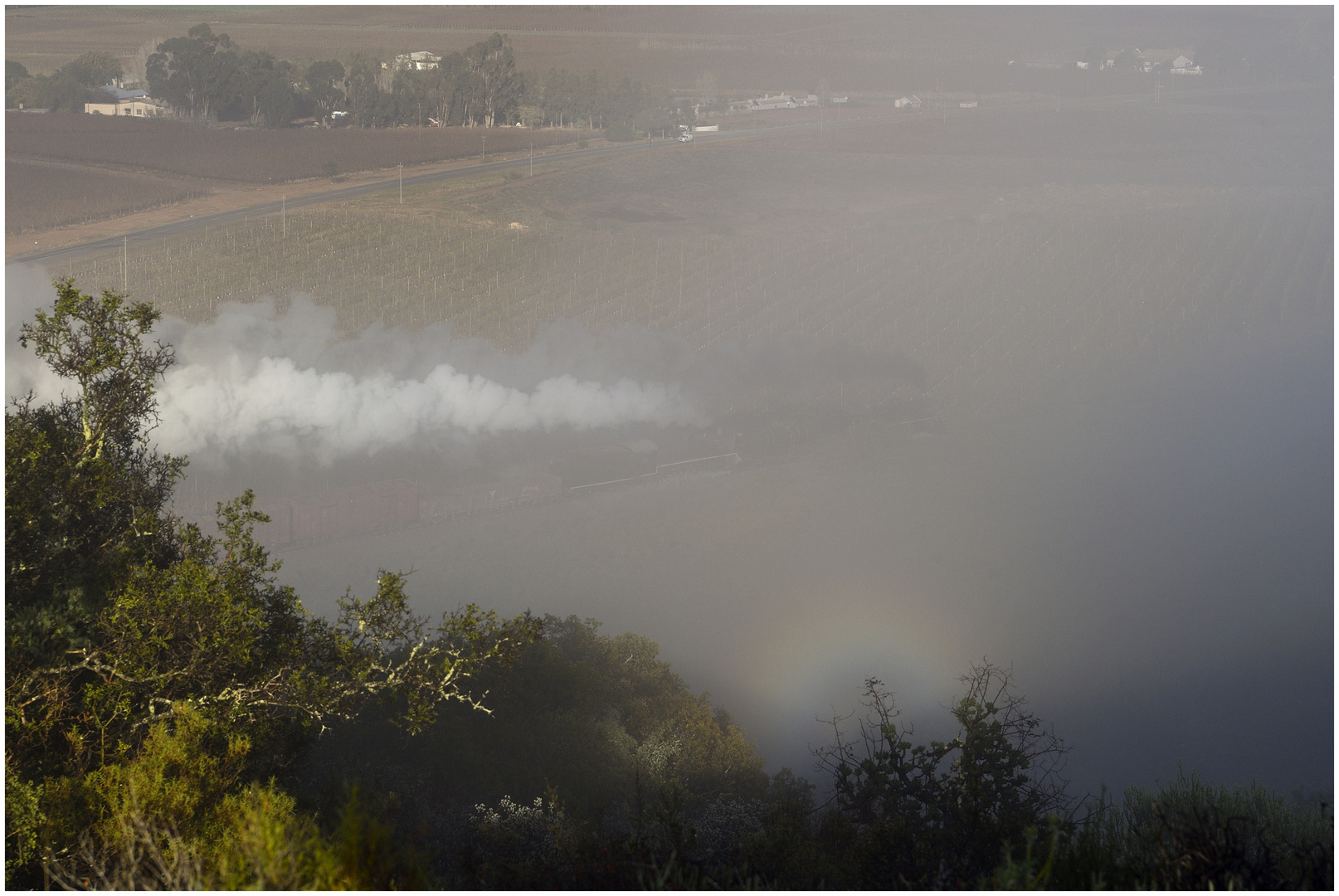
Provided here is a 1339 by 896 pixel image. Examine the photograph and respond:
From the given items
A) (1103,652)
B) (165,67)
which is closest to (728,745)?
(1103,652)

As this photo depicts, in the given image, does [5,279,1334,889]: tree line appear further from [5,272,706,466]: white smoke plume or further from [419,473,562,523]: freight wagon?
[5,272,706,466]: white smoke plume

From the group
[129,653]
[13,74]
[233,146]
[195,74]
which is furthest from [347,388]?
[129,653]

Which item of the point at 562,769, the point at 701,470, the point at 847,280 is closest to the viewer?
the point at 562,769

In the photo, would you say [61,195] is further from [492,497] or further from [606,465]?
[606,465]

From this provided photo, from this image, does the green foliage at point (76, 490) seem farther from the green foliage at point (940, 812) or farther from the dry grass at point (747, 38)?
the dry grass at point (747, 38)

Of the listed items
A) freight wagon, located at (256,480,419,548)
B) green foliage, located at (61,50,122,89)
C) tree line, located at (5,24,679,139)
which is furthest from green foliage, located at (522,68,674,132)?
freight wagon, located at (256,480,419,548)
